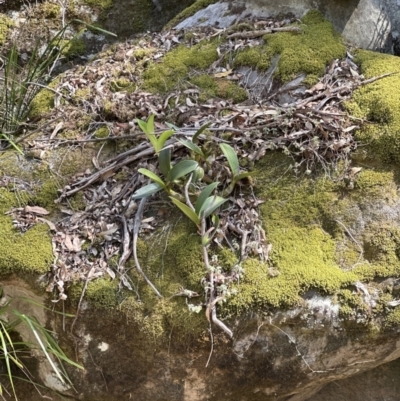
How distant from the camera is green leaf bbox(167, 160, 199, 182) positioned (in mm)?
2553

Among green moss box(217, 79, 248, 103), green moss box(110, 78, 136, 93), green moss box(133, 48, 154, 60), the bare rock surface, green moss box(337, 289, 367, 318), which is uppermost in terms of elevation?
the bare rock surface

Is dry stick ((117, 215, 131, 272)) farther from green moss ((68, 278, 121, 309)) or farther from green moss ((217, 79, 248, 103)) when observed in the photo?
green moss ((217, 79, 248, 103))

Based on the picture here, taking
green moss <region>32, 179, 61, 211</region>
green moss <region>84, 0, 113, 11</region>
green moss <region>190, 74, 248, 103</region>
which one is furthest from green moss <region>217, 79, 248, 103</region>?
green moss <region>84, 0, 113, 11</region>

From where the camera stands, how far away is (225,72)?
3268mm

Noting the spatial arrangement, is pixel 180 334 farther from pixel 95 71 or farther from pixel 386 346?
pixel 95 71

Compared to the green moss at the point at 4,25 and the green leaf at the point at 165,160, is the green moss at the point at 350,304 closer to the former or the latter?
the green leaf at the point at 165,160

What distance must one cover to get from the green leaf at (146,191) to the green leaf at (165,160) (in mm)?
95

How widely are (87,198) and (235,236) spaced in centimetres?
85

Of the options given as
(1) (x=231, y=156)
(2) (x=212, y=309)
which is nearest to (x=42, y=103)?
(1) (x=231, y=156)

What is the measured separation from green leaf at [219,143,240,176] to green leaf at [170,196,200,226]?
0.31m

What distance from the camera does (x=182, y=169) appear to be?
2564 mm

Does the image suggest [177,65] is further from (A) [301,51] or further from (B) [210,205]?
(B) [210,205]

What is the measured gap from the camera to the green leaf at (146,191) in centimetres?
257

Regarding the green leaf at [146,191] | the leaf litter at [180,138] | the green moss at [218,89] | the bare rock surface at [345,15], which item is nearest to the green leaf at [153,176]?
the green leaf at [146,191]
